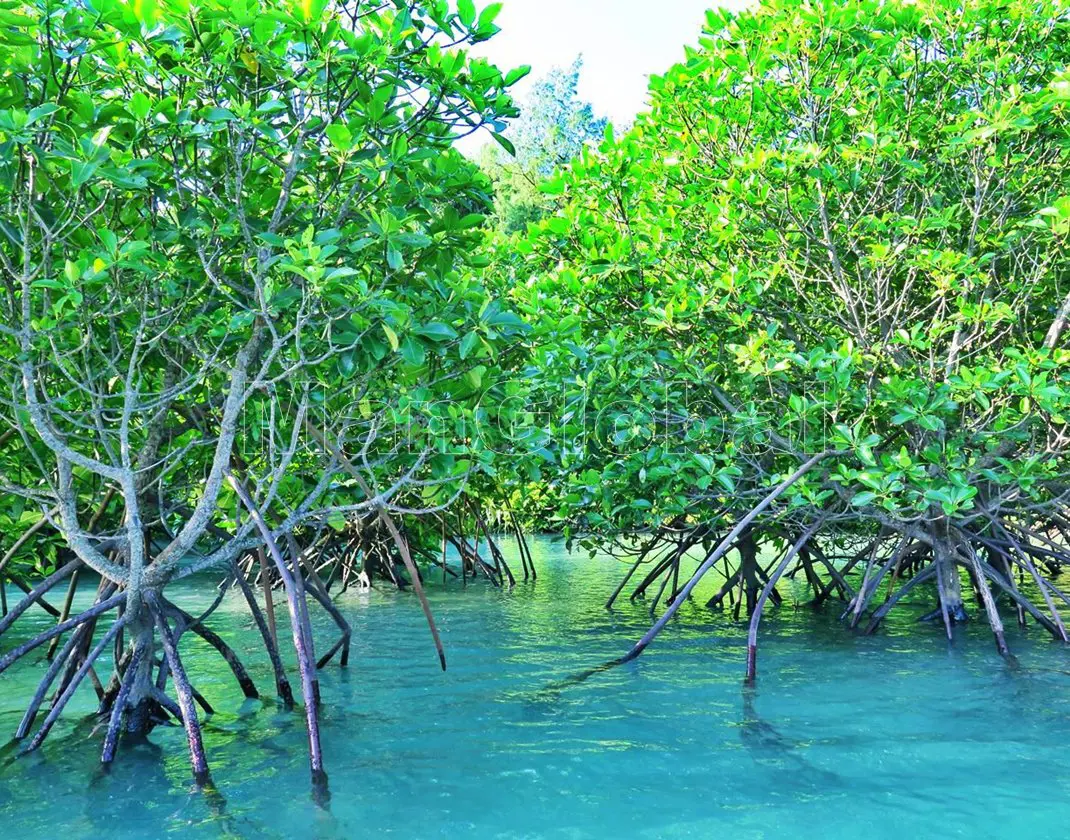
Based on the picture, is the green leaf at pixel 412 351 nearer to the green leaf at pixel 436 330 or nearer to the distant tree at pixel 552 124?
the green leaf at pixel 436 330

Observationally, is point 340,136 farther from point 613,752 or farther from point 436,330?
point 613,752

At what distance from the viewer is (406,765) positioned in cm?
491

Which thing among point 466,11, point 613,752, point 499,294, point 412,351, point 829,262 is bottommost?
point 613,752

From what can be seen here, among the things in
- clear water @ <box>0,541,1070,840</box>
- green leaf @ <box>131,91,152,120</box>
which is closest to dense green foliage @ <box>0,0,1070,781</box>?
green leaf @ <box>131,91,152,120</box>

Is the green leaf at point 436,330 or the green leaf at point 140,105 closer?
the green leaf at point 140,105

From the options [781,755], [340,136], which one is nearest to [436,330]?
[340,136]

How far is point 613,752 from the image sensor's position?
5.11m

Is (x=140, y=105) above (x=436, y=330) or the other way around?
above

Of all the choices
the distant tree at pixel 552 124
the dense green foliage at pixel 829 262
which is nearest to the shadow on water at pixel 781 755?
the dense green foliage at pixel 829 262

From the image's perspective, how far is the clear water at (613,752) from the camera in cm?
418

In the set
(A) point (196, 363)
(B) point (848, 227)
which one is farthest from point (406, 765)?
(B) point (848, 227)

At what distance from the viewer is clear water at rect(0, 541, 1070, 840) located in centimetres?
418

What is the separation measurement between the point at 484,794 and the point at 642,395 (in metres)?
3.66

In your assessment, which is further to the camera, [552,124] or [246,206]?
[552,124]
